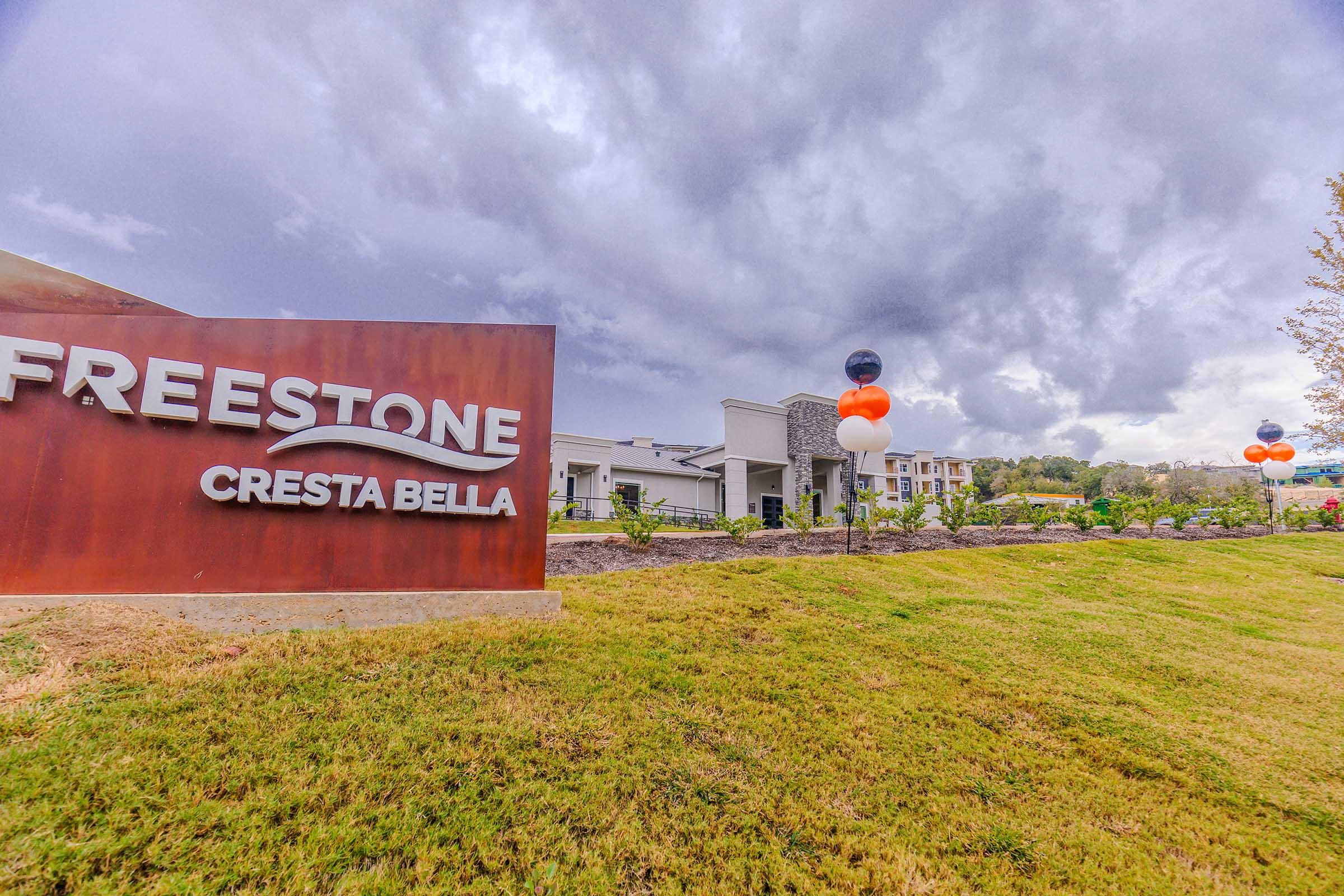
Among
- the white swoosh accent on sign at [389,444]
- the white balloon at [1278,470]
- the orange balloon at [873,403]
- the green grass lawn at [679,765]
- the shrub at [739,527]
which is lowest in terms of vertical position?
the green grass lawn at [679,765]

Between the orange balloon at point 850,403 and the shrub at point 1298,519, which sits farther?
the shrub at point 1298,519

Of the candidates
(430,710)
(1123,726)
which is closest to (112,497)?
(430,710)

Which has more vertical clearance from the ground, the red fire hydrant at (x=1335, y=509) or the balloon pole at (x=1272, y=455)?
the balloon pole at (x=1272, y=455)

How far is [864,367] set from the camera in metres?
10.4

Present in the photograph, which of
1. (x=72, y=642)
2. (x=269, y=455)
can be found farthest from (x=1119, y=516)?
(x=72, y=642)

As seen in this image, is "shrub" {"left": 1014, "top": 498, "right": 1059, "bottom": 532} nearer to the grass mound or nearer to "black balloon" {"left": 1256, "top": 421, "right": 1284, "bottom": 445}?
"black balloon" {"left": 1256, "top": 421, "right": 1284, "bottom": 445}

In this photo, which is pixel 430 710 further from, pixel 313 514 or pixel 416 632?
pixel 313 514

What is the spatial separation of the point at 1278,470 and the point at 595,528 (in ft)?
70.8

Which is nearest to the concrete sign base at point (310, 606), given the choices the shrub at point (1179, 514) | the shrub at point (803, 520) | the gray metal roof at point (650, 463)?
the shrub at point (803, 520)

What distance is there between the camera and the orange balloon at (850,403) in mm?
9984

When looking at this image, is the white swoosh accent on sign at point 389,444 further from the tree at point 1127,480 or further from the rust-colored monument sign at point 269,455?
the tree at point 1127,480

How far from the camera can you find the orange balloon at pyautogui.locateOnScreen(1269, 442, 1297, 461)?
1595cm

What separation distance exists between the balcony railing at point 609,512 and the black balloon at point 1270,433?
60.4ft

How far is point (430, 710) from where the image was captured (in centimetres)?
351
